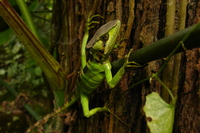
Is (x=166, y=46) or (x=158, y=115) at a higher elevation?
(x=166, y=46)

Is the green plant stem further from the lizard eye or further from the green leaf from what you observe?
the lizard eye

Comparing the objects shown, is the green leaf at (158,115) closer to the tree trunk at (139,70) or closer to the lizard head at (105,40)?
the tree trunk at (139,70)

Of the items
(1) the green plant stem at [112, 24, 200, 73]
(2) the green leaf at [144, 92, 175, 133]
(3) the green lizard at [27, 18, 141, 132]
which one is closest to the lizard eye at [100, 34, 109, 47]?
(3) the green lizard at [27, 18, 141, 132]

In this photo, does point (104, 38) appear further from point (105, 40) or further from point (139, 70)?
point (139, 70)

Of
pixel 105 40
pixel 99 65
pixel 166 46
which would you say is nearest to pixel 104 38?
pixel 105 40

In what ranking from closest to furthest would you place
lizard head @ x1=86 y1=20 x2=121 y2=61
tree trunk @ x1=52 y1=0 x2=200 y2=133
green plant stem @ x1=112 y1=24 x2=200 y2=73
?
green plant stem @ x1=112 y1=24 x2=200 y2=73, tree trunk @ x1=52 y1=0 x2=200 y2=133, lizard head @ x1=86 y1=20 x2=121 y2=61

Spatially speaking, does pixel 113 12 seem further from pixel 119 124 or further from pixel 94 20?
pixel 119 124

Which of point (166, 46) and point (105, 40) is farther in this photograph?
point (105, 40)
